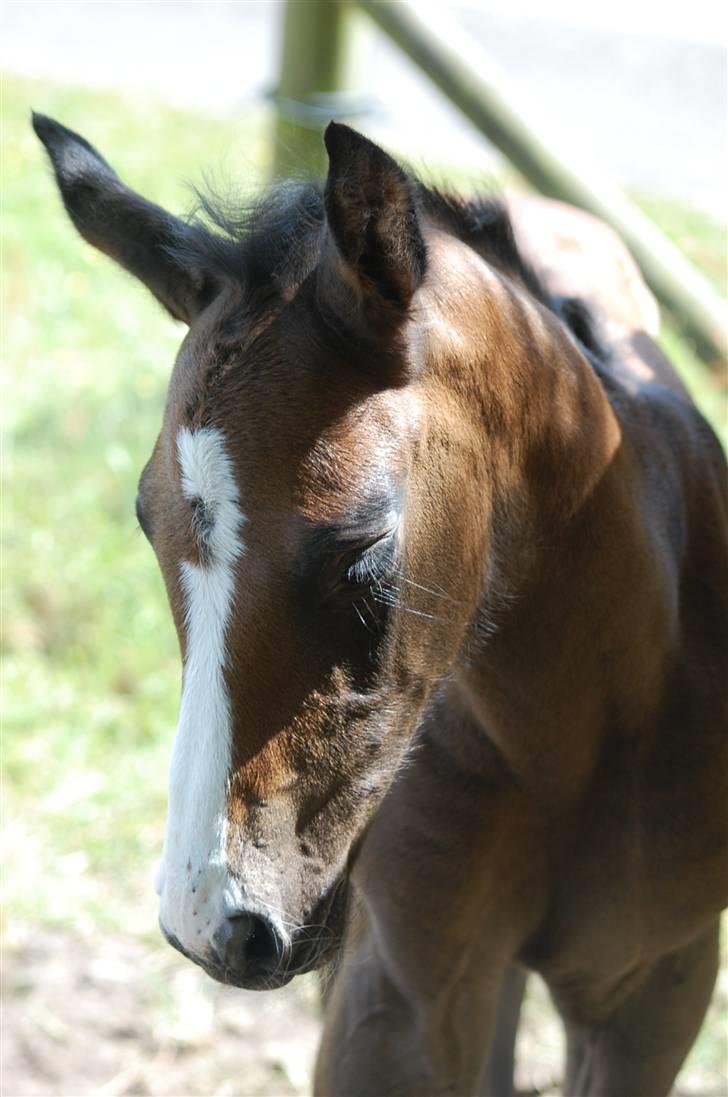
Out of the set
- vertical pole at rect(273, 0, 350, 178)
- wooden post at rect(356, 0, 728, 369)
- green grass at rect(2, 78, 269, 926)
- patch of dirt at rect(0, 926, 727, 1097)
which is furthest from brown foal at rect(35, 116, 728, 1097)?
vertical pole at rect(273, 0, 350, 178)

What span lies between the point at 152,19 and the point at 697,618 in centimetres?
929

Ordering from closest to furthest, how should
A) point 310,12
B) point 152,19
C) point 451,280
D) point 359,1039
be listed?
point 451,280 → point 359,1039 → point 310,12 → point 152,19

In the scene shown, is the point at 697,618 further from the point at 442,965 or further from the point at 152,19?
the point at 152,19

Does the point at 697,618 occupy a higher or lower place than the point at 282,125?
higher

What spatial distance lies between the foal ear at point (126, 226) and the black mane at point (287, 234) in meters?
0.05

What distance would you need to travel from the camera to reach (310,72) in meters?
4.35

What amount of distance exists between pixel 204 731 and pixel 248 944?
271 millimetres

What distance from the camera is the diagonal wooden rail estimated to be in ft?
13.6

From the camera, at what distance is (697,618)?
2408mm

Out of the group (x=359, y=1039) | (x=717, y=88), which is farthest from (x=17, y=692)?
(x=717, y=88)

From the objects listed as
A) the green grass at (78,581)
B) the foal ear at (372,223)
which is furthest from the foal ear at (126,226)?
the foal ear at (372,223)

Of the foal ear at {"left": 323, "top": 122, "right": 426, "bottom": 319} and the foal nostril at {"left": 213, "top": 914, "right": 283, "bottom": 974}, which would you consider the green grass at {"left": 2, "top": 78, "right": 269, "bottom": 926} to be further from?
the foal nostril at {"left": 213, "top": 914, "right": 283, "bottom": 974}

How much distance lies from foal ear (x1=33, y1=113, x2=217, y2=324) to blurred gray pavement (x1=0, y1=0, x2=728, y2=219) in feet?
18.8

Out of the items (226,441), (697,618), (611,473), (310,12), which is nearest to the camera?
(226,441)
